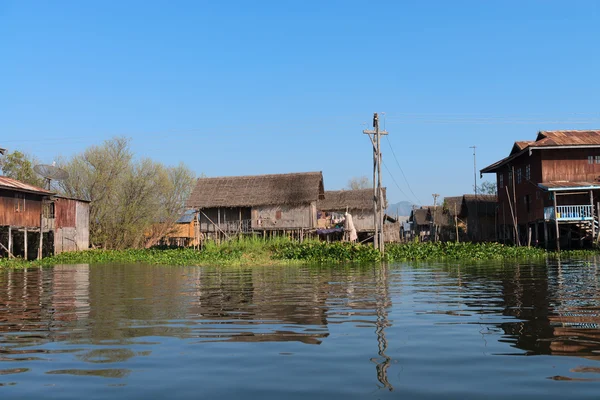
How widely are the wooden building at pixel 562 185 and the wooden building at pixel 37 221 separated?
28698mm

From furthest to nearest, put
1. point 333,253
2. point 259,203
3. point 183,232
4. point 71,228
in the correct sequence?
1. point 183,232
2. point 71,228
3. point 259,203
4. point 333,253

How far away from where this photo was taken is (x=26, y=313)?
856cm

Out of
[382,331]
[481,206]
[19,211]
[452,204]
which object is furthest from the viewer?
[452,204]

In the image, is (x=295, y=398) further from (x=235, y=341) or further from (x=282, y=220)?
(x=282, y=220)

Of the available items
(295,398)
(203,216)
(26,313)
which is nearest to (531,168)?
(203,216)

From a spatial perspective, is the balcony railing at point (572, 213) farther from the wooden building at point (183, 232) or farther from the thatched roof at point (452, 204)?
the wooden building at point (183, 232)

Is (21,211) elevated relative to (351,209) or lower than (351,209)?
lower

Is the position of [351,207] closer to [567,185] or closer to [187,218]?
[567,185]

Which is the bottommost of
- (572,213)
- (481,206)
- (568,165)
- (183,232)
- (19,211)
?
(183,232)

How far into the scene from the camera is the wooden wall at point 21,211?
3331 cm

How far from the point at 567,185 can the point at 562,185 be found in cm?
26

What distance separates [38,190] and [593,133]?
3389 cm

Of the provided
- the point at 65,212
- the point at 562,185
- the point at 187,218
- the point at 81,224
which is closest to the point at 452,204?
the point at 562,185

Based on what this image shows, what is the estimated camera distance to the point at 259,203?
42.3 meters
